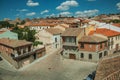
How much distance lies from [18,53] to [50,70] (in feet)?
31.2

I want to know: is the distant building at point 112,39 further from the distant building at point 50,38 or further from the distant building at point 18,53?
the distant building at point 18,53

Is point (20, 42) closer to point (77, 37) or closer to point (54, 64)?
point (54, 64)

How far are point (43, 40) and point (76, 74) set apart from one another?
26.4m

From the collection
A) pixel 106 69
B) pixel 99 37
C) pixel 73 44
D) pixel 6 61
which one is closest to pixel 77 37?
pixel 73 44

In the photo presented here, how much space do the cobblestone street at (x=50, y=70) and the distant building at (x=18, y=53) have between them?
1.53m

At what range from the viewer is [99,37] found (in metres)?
44.1

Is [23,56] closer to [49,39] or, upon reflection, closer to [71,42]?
[71,42]

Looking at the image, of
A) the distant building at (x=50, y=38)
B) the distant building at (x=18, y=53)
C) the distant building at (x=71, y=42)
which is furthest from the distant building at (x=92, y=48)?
the distant building at (x=50, y=38)

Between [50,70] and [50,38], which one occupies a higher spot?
[50,38]

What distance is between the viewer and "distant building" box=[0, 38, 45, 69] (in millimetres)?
41594

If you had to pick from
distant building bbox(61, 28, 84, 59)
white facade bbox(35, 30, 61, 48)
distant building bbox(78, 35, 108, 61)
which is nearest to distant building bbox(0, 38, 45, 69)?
distant building bbox(61, 28, 84, 59)

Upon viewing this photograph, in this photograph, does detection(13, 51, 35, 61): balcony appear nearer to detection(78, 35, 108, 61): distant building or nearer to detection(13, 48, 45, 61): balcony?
detection(13, 48, 45, 61): balcony

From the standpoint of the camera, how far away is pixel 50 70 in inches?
1527

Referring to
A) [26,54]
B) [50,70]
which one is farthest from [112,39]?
[26,54]
